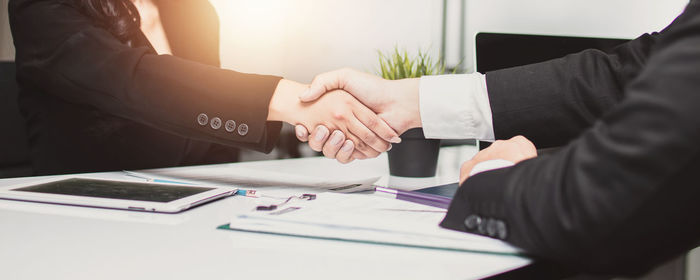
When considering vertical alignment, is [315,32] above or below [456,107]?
above

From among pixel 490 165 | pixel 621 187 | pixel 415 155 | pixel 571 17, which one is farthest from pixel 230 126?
pixel 571 17

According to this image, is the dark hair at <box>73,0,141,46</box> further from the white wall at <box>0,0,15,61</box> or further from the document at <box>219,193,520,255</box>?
the document at <box>219,193,520,255</box>

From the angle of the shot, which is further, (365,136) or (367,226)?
(365,136)

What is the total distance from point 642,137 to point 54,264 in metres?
0.57

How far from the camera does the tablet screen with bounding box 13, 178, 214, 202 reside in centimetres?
78

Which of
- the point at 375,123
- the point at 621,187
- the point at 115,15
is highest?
the point at 115,15

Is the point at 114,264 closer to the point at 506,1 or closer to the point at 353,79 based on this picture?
the point at 353,79

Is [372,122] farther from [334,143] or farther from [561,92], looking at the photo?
[561,92]

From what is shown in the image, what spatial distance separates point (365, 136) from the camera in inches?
43.5

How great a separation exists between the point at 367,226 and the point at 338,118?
533 millimetres

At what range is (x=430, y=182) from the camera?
1.14 m

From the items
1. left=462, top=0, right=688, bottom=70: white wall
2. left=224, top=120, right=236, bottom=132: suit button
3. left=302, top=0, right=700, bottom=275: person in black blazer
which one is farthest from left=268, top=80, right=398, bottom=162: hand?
left=462, top=0, right=688, bottom=70: white wall

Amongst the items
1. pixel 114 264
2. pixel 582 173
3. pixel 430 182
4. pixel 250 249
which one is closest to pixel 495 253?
pixel 582 173

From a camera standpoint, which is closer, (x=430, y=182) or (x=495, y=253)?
(x=495, y=253)
